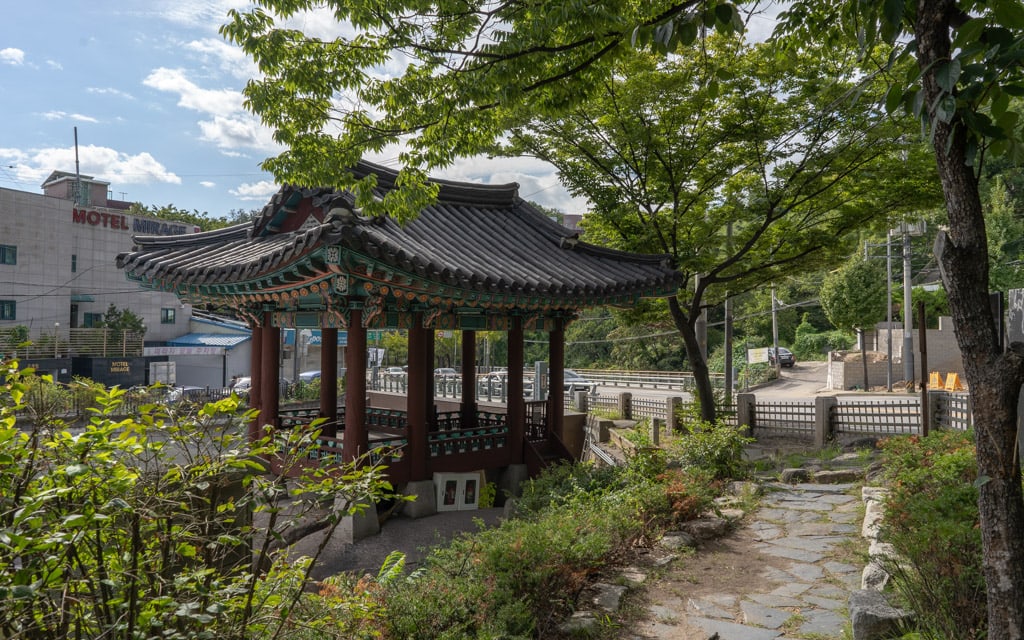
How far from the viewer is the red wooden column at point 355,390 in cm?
947

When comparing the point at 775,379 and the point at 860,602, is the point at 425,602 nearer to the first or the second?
the point at 860,602

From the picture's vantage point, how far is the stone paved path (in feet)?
16.5

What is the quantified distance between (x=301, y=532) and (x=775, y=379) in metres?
38.4

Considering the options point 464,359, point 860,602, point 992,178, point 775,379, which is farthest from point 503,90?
point 992,178

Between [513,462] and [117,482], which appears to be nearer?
[117,482]

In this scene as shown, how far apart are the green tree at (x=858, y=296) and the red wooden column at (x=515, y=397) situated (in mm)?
24345

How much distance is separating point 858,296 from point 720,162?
20.9m

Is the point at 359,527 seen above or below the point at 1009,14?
below

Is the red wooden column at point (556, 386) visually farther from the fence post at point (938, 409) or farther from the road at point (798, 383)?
the road at point (798, 383)

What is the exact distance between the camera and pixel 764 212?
13.8m

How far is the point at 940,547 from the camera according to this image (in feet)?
14.6

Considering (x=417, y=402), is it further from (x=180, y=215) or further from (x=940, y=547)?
(x=180, y=215)

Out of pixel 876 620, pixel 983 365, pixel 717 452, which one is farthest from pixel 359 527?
pixel 983 365

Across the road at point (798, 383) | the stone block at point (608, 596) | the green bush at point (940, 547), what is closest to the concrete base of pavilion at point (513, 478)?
the stone block at point (608, 596)
